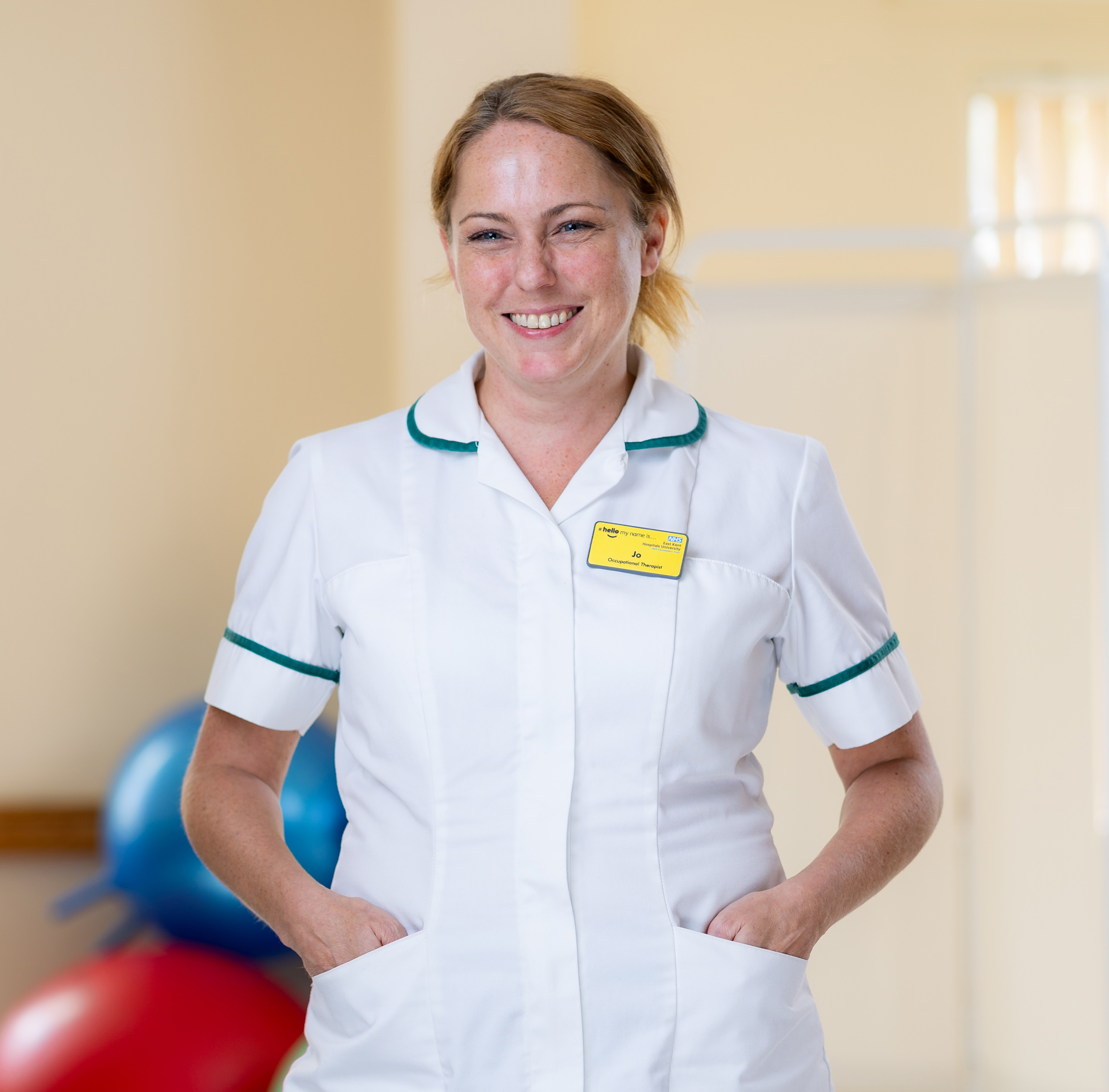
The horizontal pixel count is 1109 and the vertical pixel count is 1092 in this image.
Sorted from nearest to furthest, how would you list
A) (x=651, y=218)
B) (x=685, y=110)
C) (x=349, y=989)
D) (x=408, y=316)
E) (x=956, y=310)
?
(x=349, y=989) → (x=651, y=218) → (x=956, y=310) → (x=408, y=316) → (x=685, y=110)

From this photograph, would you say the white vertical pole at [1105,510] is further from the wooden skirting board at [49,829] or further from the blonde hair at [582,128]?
the wooden skirting board at [49,829]

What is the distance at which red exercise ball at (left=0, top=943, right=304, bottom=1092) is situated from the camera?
1921mm

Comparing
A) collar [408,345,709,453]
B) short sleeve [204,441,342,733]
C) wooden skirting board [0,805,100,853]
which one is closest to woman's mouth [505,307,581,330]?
collar [408,345,709,453]

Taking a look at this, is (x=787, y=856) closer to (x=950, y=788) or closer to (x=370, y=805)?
(x=950, y=788)

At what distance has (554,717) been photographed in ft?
3.61

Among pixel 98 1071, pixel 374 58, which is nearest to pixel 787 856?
pixel 98 1071

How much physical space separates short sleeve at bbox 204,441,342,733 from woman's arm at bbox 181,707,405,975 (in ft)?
A: 0.17

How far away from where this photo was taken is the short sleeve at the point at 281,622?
4.00 feet

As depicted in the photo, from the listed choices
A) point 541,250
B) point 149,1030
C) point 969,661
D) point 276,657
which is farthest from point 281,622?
point 969,661

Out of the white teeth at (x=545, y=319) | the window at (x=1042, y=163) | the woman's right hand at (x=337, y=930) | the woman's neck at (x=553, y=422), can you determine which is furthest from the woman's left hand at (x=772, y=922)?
the window at (x=1042, y=163)

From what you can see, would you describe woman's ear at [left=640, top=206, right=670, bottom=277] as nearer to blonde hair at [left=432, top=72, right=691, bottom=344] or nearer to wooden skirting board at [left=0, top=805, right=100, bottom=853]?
blonde hair at [left=432, top=72, right=691, bottom=344]

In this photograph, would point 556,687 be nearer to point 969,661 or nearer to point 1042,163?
A: point 969,661

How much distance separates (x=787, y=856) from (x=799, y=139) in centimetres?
214

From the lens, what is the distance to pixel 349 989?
112 centimetres
